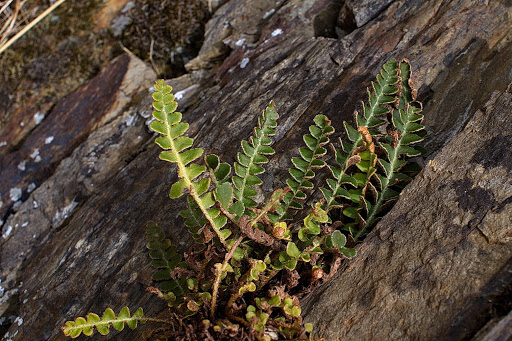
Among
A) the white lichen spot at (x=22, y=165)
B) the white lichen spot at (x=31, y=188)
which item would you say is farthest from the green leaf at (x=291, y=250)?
the white lichen spot at (x=22, y=165)

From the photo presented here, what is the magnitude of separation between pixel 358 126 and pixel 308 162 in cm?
39

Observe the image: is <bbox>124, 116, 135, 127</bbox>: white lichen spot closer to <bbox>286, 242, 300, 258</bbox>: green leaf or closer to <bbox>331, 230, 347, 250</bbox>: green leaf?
<bbox>286, 242, 300, 258</bbox>: green leaf

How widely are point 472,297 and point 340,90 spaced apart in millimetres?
1958

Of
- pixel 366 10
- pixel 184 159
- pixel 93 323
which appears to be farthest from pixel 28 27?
pixel 93 323

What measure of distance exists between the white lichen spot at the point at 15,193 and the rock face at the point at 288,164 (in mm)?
84

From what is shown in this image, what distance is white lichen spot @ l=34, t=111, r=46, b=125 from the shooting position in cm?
573

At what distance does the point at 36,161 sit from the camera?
5.17m

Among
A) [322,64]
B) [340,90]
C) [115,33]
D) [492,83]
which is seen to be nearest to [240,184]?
[340,90]

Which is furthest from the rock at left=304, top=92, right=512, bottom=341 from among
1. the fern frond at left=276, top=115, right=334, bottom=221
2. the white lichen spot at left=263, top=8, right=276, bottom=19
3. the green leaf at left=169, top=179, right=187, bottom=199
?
the white lichen spot at left=263, top=8, right=276, bottom=19

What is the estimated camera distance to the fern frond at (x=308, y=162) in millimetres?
2949

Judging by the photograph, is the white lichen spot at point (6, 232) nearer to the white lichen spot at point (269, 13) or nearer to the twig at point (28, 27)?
the twig at point (28, 27)

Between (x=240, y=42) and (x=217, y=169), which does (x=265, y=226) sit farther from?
(x=240, y=42)

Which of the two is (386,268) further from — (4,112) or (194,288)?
(4,112)

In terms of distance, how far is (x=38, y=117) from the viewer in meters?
5.77
